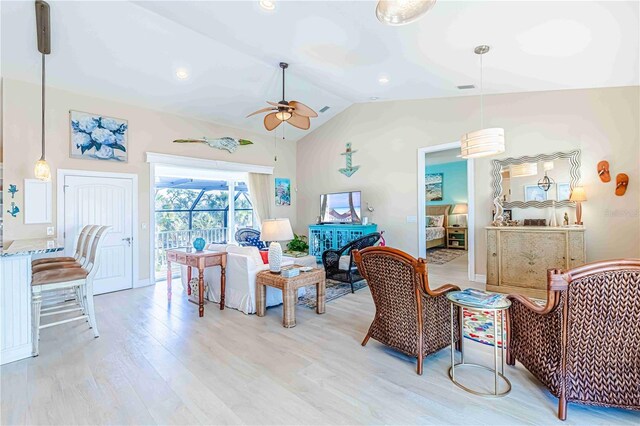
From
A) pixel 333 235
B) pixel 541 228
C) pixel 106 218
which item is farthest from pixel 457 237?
pixel 106 218

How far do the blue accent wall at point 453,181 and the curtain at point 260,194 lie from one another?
5923mm

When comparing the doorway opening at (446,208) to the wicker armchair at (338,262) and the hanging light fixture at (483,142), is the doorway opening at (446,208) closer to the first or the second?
the wicker armchair at (338,262)

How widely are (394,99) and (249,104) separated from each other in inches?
114

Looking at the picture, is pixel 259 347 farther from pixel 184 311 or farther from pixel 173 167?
pixel 173 167

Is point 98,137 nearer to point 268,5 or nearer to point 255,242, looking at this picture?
point 255,242

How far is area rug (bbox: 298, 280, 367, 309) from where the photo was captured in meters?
4.34

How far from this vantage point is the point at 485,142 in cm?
317

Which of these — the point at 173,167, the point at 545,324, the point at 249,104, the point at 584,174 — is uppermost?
the point at 249,104

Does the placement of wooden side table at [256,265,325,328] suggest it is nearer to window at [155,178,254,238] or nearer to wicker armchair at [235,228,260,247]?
wicker armchair at [235,228,260,247]

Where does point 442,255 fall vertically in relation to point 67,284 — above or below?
below

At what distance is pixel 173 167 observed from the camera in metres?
5.89

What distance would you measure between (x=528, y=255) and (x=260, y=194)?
5482mm

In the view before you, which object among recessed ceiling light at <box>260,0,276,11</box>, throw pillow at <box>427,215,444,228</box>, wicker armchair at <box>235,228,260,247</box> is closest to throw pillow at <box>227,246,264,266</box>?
wicker armchair at <box>235,228,260,247</box>

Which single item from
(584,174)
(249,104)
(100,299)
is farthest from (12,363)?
(584,174)
